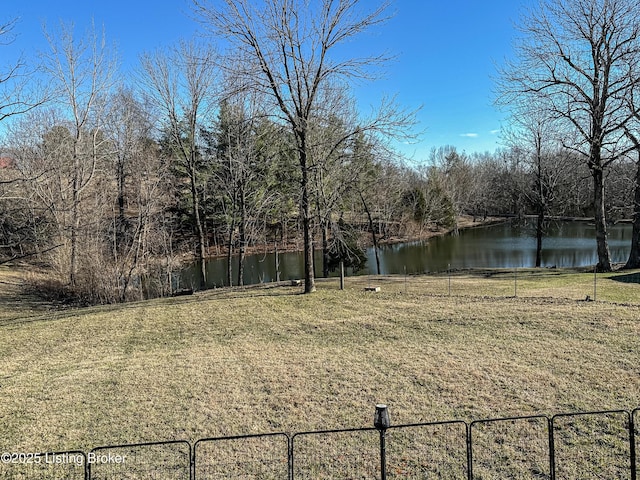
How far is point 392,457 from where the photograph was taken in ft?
12.7

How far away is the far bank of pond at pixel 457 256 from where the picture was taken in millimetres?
23078

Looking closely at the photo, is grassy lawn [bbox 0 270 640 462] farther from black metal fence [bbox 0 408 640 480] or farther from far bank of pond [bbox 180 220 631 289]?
far bank of pond [bbox 180 220 631 289]

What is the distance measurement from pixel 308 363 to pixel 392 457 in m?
2.72

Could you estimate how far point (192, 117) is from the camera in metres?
18.9

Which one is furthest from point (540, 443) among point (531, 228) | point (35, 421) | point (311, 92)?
point (531, 228)

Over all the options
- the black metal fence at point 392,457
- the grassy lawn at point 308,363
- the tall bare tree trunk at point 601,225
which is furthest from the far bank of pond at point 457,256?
the black metal fence at point 392,457

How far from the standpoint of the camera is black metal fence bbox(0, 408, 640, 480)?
11.9 feet

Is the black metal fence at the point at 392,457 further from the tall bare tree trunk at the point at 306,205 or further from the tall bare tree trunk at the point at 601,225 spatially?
the tall bare tree trunk at the point at 601,225

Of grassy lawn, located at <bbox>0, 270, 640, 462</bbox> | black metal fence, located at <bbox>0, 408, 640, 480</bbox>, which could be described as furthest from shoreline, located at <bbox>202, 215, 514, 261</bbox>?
black metal fence, located at <bbox>0, 408, 640, 480</bbox>

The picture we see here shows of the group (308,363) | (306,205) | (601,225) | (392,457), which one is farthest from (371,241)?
(392,457)

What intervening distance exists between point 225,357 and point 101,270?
31.6 ft

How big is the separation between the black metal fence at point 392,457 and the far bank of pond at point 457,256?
14909mm

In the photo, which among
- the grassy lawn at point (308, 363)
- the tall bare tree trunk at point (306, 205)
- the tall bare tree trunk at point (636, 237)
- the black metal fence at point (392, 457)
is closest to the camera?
the black metal fence at point (392, 457)

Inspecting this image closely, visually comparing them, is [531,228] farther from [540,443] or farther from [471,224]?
[540,443]
